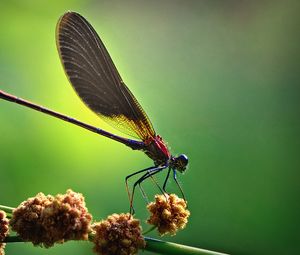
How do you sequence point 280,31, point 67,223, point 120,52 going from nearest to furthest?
point 67,223 → point 120,52 → point 280,31

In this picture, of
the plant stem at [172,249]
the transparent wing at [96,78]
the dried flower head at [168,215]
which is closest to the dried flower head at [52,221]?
the plant stem at [172,249]

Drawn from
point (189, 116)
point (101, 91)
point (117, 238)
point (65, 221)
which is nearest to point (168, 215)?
point (117, 238)

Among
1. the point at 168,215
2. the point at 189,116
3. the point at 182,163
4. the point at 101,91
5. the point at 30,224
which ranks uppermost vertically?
the point at 189,116

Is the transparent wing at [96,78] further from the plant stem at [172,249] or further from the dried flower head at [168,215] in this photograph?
the plant stem at [172,249]

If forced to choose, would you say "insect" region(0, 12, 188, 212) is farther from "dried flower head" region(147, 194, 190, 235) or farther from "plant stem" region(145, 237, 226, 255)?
"plant stem" region(145, 237, 226, 255)

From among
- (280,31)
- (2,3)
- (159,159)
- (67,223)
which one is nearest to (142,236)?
(67,223)

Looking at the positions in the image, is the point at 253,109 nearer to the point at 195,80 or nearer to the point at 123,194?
the point at 195,80

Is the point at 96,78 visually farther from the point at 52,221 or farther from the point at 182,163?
the point at 52,221
